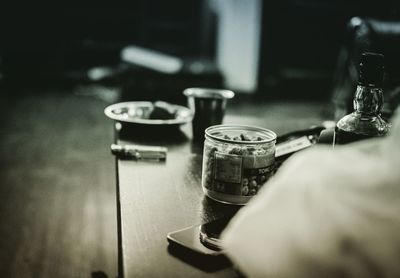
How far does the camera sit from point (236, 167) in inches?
30.7

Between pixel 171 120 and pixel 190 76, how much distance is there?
13.6 feet

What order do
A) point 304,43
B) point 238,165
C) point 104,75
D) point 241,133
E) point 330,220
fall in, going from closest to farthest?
point 330,220, point 238,165, point 241,133, point 304,43, point 104,75

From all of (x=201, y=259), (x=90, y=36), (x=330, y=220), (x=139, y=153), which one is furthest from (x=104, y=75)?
(x=330, y=220)

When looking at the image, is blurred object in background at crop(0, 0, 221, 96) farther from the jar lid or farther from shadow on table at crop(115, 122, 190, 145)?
the jar lid

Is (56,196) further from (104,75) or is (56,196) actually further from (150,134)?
(104,75)

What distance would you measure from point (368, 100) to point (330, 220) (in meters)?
0.52

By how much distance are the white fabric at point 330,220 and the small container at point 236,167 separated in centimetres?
35

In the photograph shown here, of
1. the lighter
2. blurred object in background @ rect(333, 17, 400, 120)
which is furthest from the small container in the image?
blurred object in background @ rect(333, 17, 400, 120)

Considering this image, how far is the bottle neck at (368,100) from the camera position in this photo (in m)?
0.82

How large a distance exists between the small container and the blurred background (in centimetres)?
90

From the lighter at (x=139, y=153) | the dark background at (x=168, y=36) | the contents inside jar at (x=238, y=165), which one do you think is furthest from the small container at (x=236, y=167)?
the dark background at (x=168, y=36)

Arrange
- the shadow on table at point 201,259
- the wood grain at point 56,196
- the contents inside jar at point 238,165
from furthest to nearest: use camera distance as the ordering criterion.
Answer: the wood grain at point 56,196, the contents inside jar at point 238,165, the shadow on table at point 201,259

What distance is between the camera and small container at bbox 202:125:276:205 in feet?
2.56

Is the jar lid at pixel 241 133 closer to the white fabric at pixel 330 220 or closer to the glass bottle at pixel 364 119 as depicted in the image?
the glass bottle at pixel 364 119
